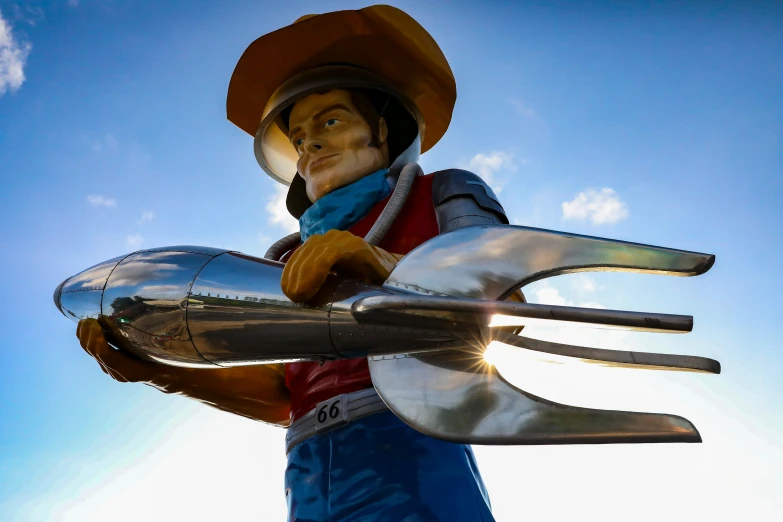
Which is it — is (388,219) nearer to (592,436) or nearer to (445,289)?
(445,289)

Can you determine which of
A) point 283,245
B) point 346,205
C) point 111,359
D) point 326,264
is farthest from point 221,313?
point 283,245

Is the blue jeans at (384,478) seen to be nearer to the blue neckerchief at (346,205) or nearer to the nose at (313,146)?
the blue neckerchief at (346,205)

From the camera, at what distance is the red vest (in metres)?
1.99

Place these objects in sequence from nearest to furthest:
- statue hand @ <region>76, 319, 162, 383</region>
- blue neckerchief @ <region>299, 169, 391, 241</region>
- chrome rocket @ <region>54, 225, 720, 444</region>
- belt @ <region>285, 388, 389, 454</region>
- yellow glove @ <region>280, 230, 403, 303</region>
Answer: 1. chrome rocket @ <region>54, 225, 720, 444</region>
2. yellow glove @ <region>280, 230, 403, 303</region>
3. statue hand @ <region>76, 319, 162, 383</region>
4. belt @ <region>285, 388, 389, 454</region>
5. blue neckerchief @ <region>299, 169, 391, 241</region>

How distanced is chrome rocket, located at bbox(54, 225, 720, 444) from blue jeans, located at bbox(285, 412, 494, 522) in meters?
0.42

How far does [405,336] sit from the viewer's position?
1.47 m

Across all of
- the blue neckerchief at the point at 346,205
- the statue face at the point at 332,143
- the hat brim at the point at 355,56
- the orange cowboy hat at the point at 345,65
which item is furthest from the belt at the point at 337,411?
the hat brim at the point at 355,56

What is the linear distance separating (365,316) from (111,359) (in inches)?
31.6

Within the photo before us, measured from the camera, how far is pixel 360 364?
1990 millimetres

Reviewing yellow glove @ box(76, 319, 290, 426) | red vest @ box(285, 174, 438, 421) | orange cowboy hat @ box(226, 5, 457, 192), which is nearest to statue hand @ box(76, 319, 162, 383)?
yellow glove @ box(76, 319, 290, 426)

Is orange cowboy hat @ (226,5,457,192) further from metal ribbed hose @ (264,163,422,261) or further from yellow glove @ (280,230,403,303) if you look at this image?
yellow glove @ (280,230,403,303)

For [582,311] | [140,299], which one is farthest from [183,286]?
[582,311]

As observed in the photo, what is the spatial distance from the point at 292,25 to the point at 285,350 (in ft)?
4.60

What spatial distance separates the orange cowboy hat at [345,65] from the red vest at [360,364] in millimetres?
507
